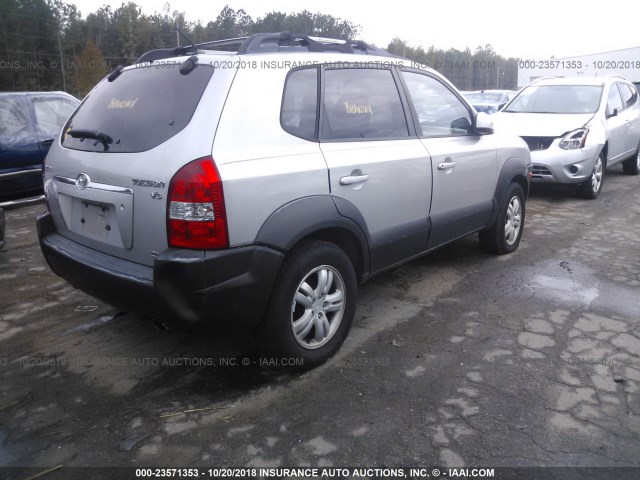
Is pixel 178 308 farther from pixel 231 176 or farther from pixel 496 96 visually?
pixel 496 96

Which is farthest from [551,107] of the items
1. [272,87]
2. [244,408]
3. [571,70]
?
[571,70]

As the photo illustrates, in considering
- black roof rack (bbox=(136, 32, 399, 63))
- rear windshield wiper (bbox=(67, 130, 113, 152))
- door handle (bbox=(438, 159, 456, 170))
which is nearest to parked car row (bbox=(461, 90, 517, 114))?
door handle (bbox=(438, 159, 456, 170))

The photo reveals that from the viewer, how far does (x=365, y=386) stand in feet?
10.2

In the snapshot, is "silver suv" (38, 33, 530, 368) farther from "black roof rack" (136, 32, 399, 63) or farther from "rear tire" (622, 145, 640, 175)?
"rear tire" (622, 145, 640, 175)

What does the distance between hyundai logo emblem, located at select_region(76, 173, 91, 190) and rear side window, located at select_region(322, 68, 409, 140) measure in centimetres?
134

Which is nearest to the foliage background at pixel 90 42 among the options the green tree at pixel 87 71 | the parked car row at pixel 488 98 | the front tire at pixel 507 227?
the green tree at pixel 87 71

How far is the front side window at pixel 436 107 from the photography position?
407 centimetres

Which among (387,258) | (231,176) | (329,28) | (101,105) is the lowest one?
(387,258)

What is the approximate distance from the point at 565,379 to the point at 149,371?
2408 mm

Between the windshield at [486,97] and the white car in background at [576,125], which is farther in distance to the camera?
the windshield at [486,97]

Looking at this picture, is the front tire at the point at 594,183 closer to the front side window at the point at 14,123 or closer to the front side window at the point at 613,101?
the front side window at the point at 613,101

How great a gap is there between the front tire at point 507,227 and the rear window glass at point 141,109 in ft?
10.5

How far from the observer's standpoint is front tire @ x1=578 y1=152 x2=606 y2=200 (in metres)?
7.97

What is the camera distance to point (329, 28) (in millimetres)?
24547
